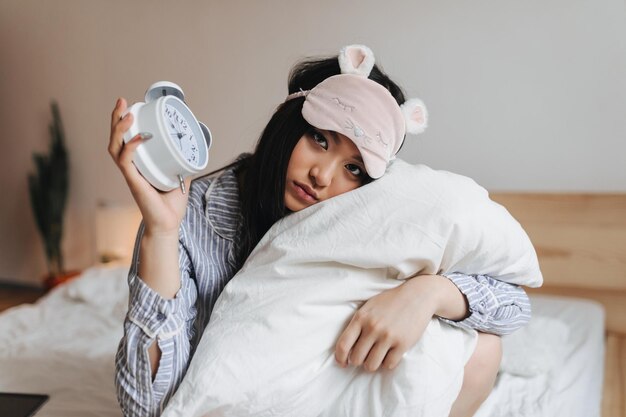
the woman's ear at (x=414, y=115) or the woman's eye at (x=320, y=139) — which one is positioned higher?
the woman's ear at (x=414, y=115)

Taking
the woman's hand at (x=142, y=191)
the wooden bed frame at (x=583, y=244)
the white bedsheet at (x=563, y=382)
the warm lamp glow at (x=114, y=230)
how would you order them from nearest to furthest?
the woman's hand at (x=142, y=191), the white bedsheet at (x=563, y=382), the wooden bed frame at (x=583, y=244), the warm lamp glow at (x=114, y=230)

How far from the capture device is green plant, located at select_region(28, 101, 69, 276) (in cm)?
300

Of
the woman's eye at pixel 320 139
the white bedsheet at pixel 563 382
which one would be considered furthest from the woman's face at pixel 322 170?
the white bedsheet at pixel 563 382

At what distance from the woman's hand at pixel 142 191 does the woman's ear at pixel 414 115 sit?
43cm

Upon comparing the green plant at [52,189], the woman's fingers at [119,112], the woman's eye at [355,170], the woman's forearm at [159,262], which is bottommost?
the green plant at [52,189]

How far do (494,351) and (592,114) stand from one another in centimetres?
122

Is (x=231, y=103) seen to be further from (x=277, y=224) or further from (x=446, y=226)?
(x=446, y=226)

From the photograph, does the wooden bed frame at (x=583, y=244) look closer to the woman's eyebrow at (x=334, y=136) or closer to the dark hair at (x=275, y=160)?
the dark hair at (x=275, y=160)

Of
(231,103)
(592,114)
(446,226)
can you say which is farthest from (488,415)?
(231,103)

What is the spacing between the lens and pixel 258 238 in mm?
1077

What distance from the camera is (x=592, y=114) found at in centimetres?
188

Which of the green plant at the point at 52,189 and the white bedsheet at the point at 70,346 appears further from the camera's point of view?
the green plant at the point at 52,189

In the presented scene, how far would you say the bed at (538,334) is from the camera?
1232 millimetres

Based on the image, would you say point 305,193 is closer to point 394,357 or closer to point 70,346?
point 394,357
